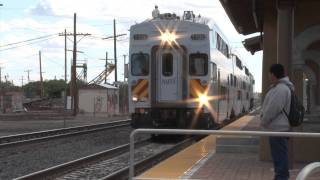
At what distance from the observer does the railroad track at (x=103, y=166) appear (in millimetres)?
12558

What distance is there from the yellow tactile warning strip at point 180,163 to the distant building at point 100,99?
126ft

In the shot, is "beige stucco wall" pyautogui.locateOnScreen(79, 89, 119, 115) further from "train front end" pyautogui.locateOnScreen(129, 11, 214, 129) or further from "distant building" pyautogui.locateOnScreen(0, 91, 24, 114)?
"train front end" pyautogui.locateOnScreen(129, 11, 214, 129)

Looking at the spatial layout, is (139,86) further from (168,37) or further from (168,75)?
(168,37)

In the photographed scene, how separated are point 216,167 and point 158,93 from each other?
8.84m

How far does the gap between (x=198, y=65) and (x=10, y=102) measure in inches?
2107

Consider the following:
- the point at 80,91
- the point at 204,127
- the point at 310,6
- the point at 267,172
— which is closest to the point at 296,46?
the point at 310,6

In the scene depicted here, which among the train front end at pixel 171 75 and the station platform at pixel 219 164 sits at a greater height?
the train front end at pixel 171 75

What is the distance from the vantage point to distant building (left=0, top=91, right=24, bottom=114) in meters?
68.4

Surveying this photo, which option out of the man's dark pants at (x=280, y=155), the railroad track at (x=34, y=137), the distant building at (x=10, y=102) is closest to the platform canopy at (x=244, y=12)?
the man's dark pants at (x=280, y=155)

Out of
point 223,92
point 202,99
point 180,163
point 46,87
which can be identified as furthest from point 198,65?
point 46,87

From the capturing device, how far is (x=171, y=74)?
20047mm

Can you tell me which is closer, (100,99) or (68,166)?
(68,166)

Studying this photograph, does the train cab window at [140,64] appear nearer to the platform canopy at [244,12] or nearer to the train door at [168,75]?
the train door at [168,75]

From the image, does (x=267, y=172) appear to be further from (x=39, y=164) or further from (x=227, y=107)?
(x=227, y=107)
